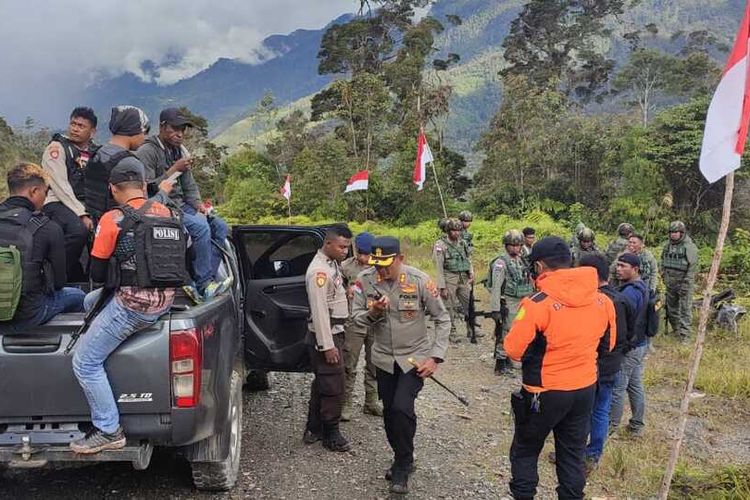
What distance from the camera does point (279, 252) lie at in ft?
17.6

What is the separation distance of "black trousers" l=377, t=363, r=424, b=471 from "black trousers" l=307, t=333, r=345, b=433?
1.84 feet

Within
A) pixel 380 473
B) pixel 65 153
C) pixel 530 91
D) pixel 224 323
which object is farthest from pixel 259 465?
pixel 530 91

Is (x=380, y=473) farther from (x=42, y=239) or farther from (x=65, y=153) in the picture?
(x=65, y=153)

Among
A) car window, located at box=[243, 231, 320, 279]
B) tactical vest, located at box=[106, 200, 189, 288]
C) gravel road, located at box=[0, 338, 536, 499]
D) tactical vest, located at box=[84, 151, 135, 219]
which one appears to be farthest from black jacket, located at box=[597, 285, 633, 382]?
→ tactical vest, located at box=[84, 151, 135, 219]

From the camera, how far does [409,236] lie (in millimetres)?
21391

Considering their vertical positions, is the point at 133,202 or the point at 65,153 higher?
the point at 65,153

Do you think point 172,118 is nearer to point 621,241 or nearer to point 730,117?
point 730,117

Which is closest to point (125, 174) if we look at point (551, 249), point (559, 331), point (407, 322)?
point (407, 322)

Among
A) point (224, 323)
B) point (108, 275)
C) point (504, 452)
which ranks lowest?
point (504, 452)

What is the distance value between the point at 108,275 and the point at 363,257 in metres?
2.90

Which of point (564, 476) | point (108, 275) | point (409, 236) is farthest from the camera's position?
point (409, 236)

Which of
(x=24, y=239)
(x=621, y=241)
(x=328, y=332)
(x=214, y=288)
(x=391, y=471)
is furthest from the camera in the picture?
(x=621, y=241)

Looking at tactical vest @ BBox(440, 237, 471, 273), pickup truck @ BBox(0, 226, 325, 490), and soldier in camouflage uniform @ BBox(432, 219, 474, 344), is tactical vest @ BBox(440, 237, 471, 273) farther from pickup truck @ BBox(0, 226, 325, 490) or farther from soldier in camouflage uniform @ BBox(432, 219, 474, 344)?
pickup truck @ BBox(0, 226, 325, 490)

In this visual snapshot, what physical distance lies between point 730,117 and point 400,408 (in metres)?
2.56
